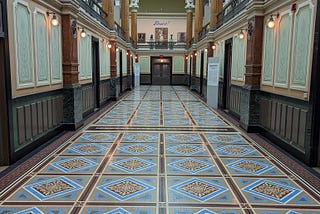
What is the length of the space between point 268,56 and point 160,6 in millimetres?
23785

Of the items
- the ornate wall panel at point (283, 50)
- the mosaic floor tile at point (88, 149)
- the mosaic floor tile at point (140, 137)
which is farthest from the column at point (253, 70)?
the mosaic floor tile at point (88, 149)

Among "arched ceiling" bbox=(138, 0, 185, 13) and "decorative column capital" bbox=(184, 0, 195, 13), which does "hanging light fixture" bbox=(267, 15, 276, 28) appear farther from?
"arched ceiling" bbox=(138, 0, 185, 13)

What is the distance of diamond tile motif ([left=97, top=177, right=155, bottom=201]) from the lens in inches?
141

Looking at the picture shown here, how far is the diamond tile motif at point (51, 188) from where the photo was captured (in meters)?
3.59

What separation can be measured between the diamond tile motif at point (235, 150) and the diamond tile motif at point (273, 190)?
135cm

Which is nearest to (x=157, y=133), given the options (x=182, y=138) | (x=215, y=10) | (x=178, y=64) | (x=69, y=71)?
(x=182, y=138)

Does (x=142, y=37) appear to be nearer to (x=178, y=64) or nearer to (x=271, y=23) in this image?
(x=178, y=64)

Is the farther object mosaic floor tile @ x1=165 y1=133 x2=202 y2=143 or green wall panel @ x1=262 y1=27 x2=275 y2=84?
green wall panel @ x1=262 y1=27 x2=275 y2=84

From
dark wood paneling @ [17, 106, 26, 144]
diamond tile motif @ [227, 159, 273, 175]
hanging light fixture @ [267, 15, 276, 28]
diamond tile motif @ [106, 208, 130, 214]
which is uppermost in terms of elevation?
hanging light fixture @ [267, 15, 276, 28]

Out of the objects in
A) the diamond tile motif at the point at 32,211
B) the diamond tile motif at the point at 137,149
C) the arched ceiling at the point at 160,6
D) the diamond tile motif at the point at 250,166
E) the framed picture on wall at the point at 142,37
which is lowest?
the diamond tile motif at the point at 32,211

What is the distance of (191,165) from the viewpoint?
4.71 m

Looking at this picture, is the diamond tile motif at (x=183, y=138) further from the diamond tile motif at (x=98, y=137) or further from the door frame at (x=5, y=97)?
the door frame at (x=5, y=97)

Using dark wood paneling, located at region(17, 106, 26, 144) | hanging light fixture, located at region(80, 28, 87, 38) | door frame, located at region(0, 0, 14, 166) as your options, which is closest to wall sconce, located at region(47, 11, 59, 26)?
door frame, located at region(0, 0, 14, 166)

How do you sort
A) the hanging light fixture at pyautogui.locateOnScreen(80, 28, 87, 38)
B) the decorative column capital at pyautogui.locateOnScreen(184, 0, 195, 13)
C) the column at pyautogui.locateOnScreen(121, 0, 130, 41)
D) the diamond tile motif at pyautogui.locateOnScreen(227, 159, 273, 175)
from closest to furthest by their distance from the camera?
the diamond tile motif at pyautogui.locateOnScreen(227, 159, 273, 175) < the hanging light fixture at pyautogui.locateOnScreen(80, 28, 87, 38) < the column at pyautogui.locateOnScreen(121, 0, 130, 41) < the decorative column capital at pyautogui.locateOnScreen(184, 0, 195, 13)
